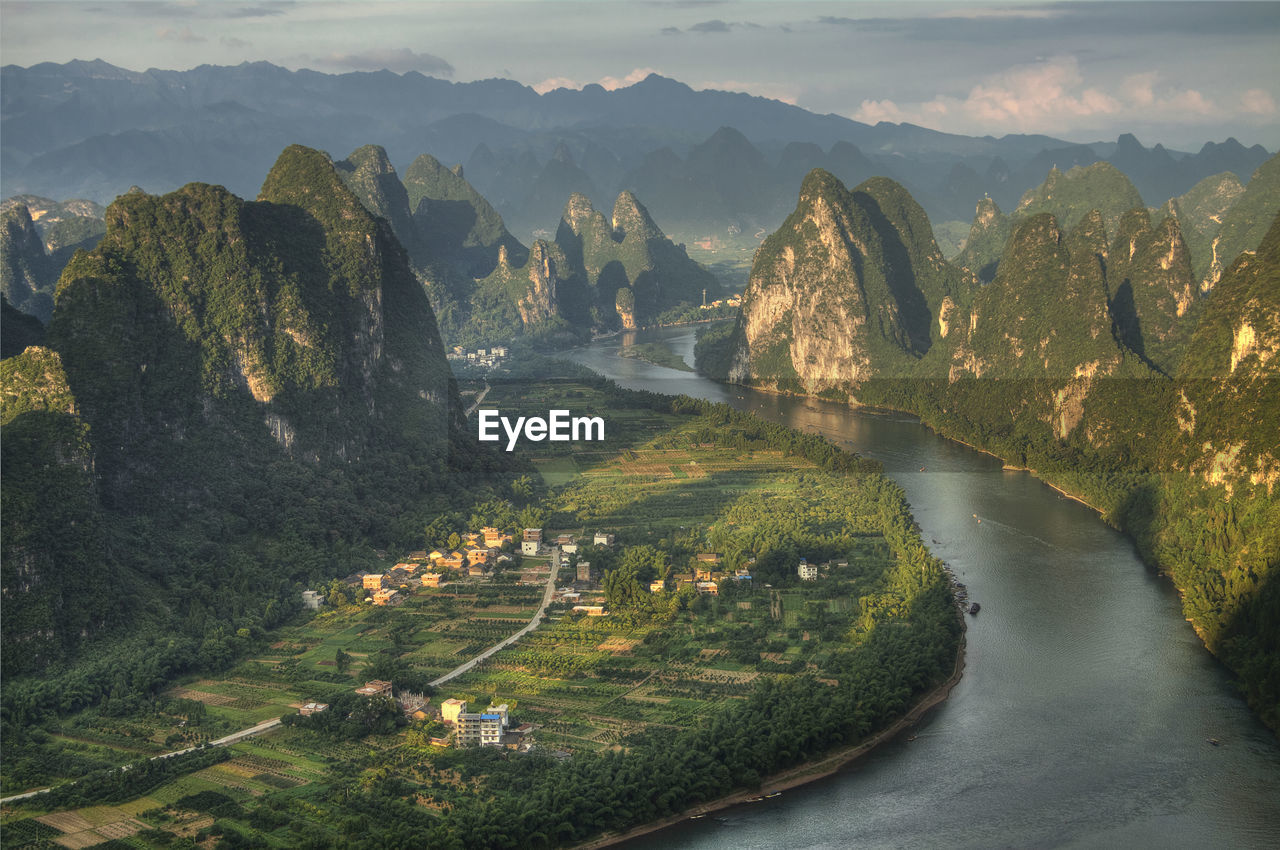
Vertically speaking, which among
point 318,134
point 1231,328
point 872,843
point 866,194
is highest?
point 318,134

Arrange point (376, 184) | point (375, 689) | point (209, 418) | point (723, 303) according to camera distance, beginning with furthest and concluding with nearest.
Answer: point (723, 303) → point (376, 184) → point (209, 418) → point (375, 689)

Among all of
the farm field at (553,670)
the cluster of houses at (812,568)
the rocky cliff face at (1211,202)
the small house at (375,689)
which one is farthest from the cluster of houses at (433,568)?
the rocky cliff face at (1211,202)

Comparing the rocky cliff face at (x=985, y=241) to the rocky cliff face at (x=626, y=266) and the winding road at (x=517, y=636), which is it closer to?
the rocky cliff face at (x=626, y=266)

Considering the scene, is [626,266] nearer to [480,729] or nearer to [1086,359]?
[1086,359]

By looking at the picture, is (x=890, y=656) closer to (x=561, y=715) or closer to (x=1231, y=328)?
(x=561, y=715)

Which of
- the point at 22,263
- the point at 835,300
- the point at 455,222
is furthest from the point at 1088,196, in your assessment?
the point at 22,263

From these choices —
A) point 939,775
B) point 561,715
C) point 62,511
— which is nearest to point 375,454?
point 62,511
